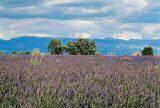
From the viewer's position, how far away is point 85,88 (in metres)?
4.52

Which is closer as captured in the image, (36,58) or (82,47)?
(36,58)

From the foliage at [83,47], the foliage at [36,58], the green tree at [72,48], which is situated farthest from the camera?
the foliage at [83,47]

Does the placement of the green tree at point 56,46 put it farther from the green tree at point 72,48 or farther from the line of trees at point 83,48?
the green tree at point 72,48

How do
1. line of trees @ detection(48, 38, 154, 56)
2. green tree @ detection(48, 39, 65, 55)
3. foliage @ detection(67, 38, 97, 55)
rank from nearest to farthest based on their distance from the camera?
line of trees @ detection(48, 38, 154, 56)
foliage @ detection(67, 38, 97, 55)
green tree @ detection(48, 39, 65, 55)

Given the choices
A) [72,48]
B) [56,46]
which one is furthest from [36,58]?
[56,46]

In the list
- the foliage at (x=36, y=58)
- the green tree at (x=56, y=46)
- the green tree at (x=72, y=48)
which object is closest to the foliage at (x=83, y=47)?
the green tree at (x=72, y=48)

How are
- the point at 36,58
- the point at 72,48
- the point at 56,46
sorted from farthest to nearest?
1. the point at 56,46
2. the point at 72,48
3. the point at 36,58

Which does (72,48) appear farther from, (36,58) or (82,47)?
(36,58)

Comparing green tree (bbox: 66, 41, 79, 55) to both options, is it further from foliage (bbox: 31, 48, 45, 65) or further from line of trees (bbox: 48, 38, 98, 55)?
foliage (bbox: 31, 48, 45, 65)

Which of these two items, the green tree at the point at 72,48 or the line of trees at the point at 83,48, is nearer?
the line of trees at the point at 83,48

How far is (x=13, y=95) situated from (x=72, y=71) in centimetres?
203

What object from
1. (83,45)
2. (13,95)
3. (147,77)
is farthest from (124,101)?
(83,45)

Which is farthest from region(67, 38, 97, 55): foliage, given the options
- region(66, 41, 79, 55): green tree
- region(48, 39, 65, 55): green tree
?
region(48, 39, 65, 55): green tree

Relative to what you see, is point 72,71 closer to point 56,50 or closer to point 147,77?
point 147,77
